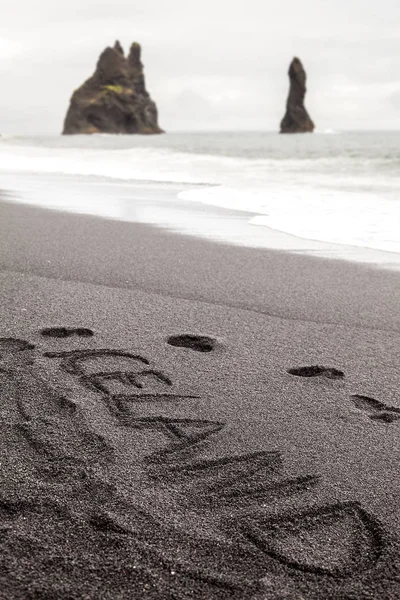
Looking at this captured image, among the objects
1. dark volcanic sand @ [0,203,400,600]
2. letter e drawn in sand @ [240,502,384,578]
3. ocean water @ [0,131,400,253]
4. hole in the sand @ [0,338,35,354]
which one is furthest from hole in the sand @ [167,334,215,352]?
ocean water @ [0,131,400,253]

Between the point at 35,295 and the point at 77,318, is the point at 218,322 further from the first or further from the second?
the point at 35,295

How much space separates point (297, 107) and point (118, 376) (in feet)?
373

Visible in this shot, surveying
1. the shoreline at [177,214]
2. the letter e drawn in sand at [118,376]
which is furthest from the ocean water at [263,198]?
the letter e drawn in sand at [118,376]

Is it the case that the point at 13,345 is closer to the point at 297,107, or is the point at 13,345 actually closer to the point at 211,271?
the point at 211,271

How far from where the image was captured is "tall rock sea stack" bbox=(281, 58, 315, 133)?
11012 cm

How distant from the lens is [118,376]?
9.30ft

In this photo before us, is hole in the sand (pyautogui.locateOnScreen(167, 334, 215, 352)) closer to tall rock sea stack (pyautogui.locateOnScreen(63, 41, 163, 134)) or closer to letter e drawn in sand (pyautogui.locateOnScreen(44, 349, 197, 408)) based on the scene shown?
letter e drawn in sand (pyautogui.locateOnScreen(44, 349, 197, 408))

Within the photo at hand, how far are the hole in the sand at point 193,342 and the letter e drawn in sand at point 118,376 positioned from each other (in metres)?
0.30

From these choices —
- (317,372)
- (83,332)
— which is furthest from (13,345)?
(317,372)

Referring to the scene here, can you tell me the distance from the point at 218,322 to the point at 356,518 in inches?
74.3

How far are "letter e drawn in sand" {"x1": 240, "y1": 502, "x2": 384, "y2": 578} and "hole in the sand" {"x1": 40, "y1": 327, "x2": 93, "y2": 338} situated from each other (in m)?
1.69

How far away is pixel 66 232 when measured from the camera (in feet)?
21.1

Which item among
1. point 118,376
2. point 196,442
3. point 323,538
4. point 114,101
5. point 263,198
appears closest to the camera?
point 323,538

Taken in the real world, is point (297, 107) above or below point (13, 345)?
above
